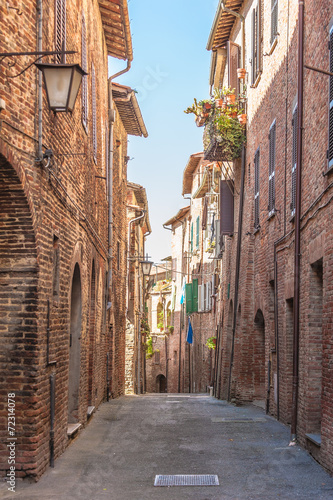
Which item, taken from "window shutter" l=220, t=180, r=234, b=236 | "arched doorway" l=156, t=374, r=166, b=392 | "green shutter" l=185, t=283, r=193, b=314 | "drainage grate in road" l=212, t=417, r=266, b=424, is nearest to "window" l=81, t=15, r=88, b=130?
"drainage grate in road" l=212, t=417, r=266, b=424

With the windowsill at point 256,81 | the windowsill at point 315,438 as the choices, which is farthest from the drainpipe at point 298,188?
the windowsill at point 256,81

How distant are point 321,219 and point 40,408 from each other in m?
4.29

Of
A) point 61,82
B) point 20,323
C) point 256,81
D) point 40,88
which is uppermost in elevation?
point 256,81

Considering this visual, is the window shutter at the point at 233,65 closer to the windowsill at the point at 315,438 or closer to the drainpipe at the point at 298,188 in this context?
the drainpipe at the point at 298,188

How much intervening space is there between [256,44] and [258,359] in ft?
24.5

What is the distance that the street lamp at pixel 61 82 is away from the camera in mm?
6297

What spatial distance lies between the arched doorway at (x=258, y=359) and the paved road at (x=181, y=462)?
3055 mm

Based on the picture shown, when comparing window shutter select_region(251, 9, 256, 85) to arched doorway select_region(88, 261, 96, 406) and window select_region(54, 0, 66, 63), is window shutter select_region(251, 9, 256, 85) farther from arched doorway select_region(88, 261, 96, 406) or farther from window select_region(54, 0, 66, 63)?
window select_region(54, 0, 66, 63)

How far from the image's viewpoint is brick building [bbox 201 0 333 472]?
28.3 feet

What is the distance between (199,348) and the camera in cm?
2936

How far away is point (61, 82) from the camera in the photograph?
6445 mm

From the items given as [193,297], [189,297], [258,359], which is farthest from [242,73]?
[189,297]

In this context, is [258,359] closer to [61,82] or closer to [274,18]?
[274,18]

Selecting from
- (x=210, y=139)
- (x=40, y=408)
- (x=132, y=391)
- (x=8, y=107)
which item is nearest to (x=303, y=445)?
(x=40, y=408)
